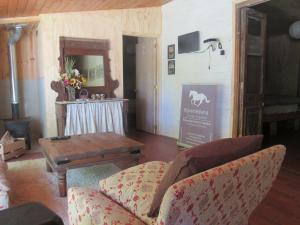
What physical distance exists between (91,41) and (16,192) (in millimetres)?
3214

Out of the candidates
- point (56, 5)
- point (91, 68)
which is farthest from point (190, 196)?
point (91, 68)

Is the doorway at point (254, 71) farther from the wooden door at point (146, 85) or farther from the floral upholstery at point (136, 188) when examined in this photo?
the floral upholstery at point (136, 188)

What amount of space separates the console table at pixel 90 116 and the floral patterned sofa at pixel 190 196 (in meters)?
2.97

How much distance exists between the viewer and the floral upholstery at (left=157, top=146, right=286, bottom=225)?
1.12 metres

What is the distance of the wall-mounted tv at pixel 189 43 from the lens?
475cm

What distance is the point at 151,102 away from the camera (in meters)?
6.10

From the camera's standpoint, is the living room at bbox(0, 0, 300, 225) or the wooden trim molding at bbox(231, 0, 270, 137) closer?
the living room at bbox(0, 0, 300, 225)

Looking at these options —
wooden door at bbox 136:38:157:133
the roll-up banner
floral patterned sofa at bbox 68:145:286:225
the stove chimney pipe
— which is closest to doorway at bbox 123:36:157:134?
wooden door at bbox 136:38:157:133

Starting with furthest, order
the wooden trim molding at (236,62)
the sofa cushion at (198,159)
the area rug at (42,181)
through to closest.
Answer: the wooden trim molding at (236,62) < the area rug at (42,181) < the sofa cushion at (198,159)

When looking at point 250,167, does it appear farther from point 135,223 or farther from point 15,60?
point 15,60

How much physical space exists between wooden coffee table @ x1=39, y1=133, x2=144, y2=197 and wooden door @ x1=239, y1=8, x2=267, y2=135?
1.87 metres

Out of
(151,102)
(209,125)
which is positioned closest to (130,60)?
(151,102)

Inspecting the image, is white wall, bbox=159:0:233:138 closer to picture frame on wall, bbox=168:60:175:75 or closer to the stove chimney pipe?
picture frame on wall, bbox=168:60:175:75

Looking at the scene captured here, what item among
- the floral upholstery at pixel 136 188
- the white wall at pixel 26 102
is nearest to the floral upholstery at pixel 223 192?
the floral upholstery at pixel 136 188
